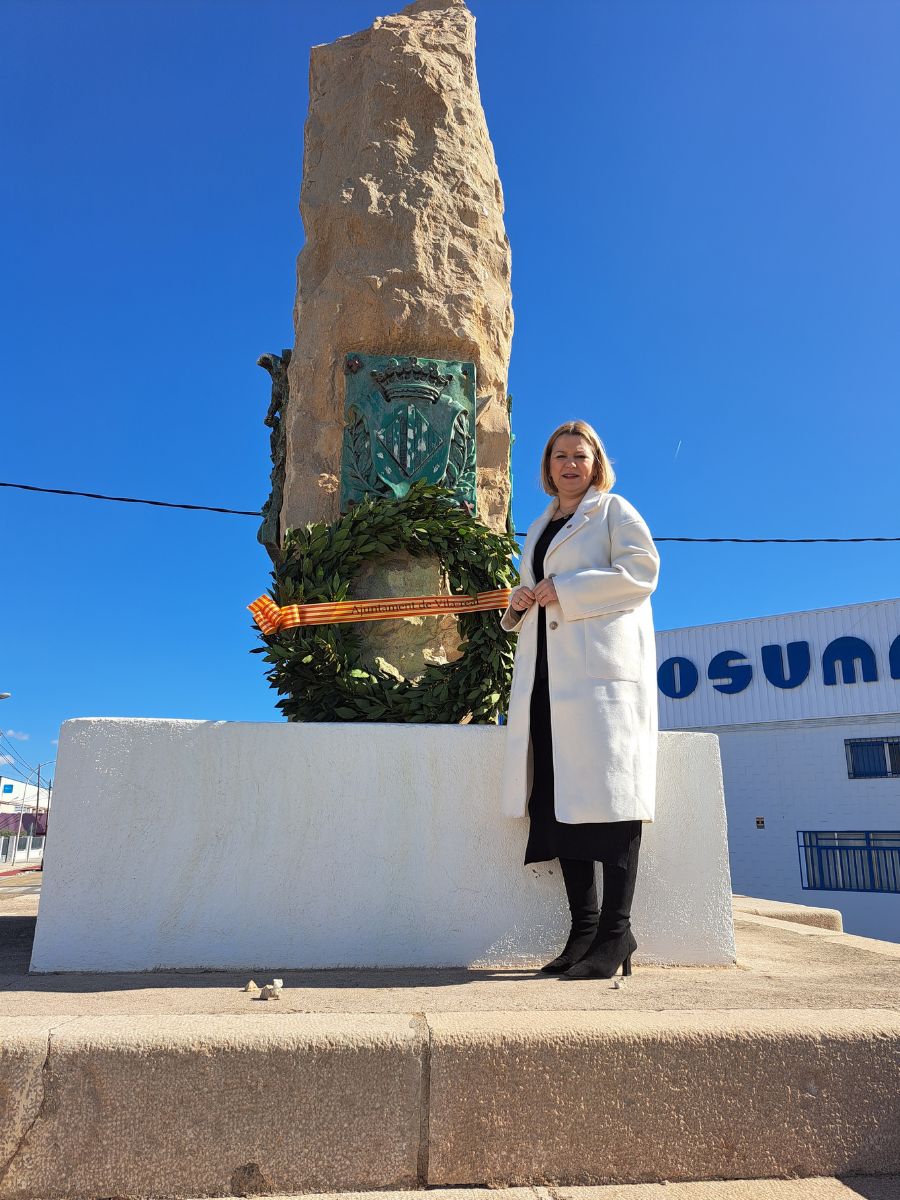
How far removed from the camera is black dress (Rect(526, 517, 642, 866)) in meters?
2.88

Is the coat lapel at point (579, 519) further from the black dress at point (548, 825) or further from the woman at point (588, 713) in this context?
the black dress at point (548, 825)

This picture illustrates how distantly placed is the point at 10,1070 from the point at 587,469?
262 cm

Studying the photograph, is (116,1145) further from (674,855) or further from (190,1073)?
(674,855)

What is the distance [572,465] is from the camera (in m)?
3.37

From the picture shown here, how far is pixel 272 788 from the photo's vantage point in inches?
120

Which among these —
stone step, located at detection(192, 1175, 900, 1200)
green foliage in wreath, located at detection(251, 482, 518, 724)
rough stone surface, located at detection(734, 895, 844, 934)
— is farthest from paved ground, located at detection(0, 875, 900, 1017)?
rough stone surface, located at detection(734, 895, 844, 934)

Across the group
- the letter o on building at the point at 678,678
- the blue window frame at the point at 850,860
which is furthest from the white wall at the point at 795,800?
the letter o on building at the point at 678,678

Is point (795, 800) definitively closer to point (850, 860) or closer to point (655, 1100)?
point (850, 860)

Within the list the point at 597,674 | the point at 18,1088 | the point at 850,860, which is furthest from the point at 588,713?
the point at 850,860

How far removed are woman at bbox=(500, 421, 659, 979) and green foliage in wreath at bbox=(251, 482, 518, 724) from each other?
1.59 feet

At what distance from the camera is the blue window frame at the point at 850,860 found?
1761cm

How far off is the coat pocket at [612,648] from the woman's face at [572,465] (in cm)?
59

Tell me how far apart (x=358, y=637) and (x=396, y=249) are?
2228 millimetres

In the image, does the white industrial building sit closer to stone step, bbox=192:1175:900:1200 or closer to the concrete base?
the concrete base
